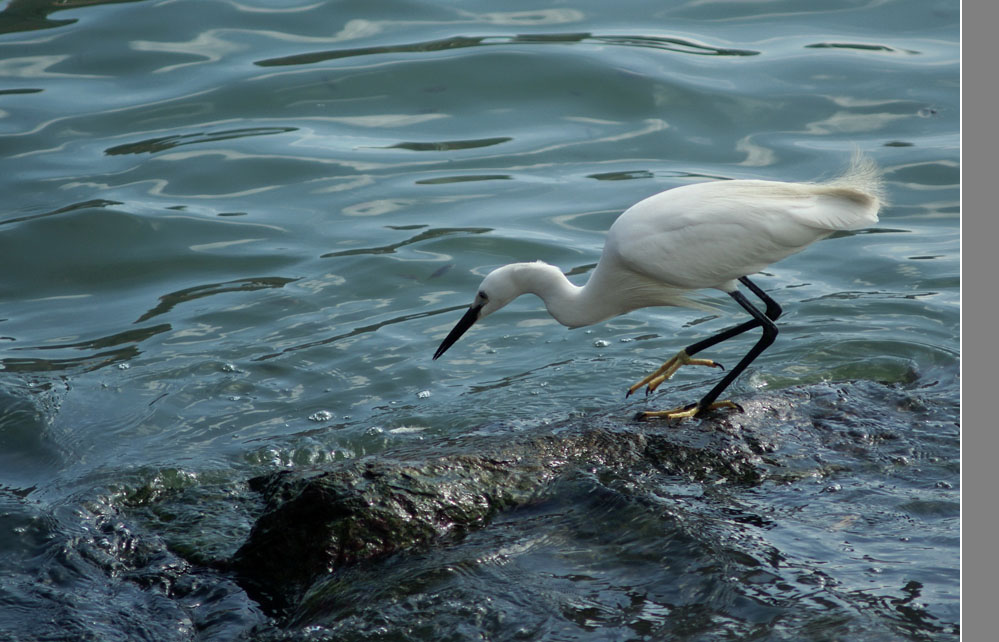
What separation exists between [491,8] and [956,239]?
6177mm

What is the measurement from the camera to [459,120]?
9898 mm

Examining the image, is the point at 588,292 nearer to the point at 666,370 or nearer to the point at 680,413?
the point at 666,370

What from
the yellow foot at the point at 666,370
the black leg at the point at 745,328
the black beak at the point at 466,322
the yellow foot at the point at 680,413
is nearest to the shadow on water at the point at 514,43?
the black beak at the point at 466,322

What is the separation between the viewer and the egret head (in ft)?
17.8

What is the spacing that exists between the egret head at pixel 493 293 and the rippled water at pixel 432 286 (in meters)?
0.47

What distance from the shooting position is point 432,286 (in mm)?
7512

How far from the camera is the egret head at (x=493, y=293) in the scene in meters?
5.43

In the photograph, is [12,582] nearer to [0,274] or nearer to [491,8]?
[0,274]

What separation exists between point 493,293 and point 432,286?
81.1 inches

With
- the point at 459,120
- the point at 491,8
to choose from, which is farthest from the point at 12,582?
the point at 491,8

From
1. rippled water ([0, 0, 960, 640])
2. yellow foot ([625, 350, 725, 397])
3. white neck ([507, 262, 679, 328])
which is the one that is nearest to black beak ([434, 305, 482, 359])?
white neck ([507, 262, 679, 328])

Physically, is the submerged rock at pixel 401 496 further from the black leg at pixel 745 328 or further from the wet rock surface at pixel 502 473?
the black leg at pixel 745 328

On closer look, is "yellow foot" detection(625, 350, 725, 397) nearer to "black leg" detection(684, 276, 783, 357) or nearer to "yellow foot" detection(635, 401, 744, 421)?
"black leg" detection(684, 276, 783, 357)

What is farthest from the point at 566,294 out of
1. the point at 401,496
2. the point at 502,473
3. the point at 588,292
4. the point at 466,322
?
the point at 401,496
